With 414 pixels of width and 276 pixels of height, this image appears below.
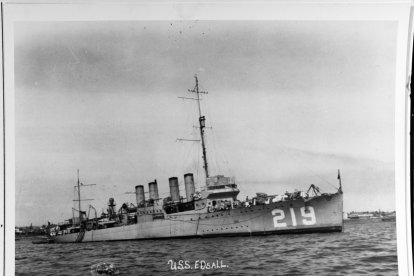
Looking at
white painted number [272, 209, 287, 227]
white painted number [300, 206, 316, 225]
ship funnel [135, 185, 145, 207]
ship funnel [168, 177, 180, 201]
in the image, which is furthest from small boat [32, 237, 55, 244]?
white painted number [300, 206, 316, 225]

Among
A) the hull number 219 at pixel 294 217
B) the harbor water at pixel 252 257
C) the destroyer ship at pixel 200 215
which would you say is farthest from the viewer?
the hull number 219 at pixel 294 217

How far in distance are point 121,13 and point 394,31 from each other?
1336 mm

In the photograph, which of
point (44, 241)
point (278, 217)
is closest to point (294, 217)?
point (278, 217)

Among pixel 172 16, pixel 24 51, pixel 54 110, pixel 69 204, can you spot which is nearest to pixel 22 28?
pixel 24 51

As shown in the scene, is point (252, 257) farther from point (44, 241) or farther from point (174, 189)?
point (44, 241)

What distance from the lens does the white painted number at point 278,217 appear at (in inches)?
108

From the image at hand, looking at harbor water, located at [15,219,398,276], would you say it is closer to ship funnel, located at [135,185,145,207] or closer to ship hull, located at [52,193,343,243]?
ship hull, located at [52,193,343,243]

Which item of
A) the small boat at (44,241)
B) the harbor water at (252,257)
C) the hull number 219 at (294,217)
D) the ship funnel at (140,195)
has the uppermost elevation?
the ship funnel at (140,195)

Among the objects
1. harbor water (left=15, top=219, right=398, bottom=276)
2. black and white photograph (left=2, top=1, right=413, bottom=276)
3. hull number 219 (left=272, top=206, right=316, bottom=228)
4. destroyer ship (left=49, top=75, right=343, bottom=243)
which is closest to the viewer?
black and white photograph (left=2, top=1, right=413, bottom=276)

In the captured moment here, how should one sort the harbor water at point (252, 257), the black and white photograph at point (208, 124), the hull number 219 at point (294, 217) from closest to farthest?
the black and white photograph at point (208, 124) → the harbor water at point (252, 257) → the hull number 219 at point (294, 217)

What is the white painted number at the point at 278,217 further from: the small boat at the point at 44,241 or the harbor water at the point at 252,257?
the small boat at the point at 44,241

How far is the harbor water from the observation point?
2.48 metres

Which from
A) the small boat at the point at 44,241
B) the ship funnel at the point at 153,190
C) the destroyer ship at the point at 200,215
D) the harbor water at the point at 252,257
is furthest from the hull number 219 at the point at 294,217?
the small boat at the point at 44,241

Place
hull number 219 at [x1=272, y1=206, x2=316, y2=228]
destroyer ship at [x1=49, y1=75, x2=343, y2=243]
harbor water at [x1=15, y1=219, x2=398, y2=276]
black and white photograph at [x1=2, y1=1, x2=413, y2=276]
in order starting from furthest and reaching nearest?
hull number 219 at [x1=272, y1=206, x2=316, y2=228]
destroyer ship at [x1=49, y1=75, x2=343, y2=243]
harbor water at [x1=15, y1=219, x2=398, y2=276]
black and white photograph at [x1=2, y1=1, x2=413, y2=276]
